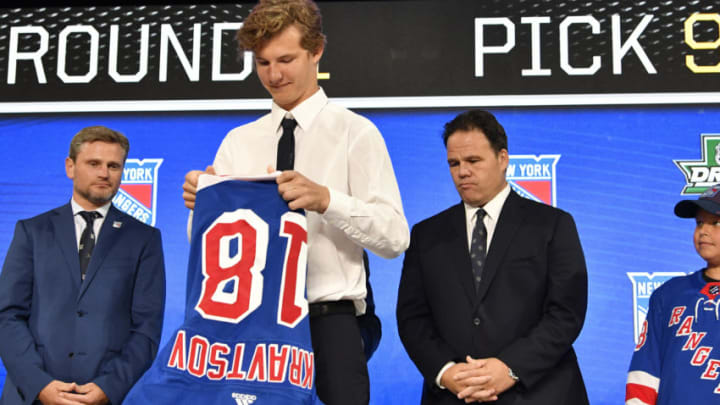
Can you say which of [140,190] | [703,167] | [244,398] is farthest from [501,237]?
[140,190]

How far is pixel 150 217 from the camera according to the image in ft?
14.0

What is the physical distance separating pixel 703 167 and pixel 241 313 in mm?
2924

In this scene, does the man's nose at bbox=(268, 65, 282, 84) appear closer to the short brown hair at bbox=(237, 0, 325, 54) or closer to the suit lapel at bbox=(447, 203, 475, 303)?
the short brown hair at bbox=(237, 0, 325, 54)

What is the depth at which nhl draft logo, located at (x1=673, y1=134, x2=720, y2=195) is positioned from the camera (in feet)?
13.1

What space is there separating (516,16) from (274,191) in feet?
8.68

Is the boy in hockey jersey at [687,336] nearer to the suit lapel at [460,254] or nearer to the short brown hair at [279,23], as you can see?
the suit lapel at [460,254]

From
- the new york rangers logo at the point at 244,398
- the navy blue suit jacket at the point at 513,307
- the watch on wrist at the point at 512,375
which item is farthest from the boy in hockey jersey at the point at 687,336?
the new york rangers logo at the point at 244,398

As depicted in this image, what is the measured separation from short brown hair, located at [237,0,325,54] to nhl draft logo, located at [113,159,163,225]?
2.30 m

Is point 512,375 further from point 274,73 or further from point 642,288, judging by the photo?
point 642,288

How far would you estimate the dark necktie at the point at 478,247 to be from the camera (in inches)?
106

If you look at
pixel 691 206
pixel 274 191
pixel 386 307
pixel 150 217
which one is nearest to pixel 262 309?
pixel 274 191

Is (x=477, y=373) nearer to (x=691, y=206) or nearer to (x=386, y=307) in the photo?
(x=691, y=206)

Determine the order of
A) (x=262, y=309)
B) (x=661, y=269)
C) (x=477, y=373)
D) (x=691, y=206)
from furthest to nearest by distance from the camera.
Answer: (x=661, y=269) < (x=691, y=206) < (x=477, y=373) < (x=262, y=309)

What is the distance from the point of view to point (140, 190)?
4.30 m
